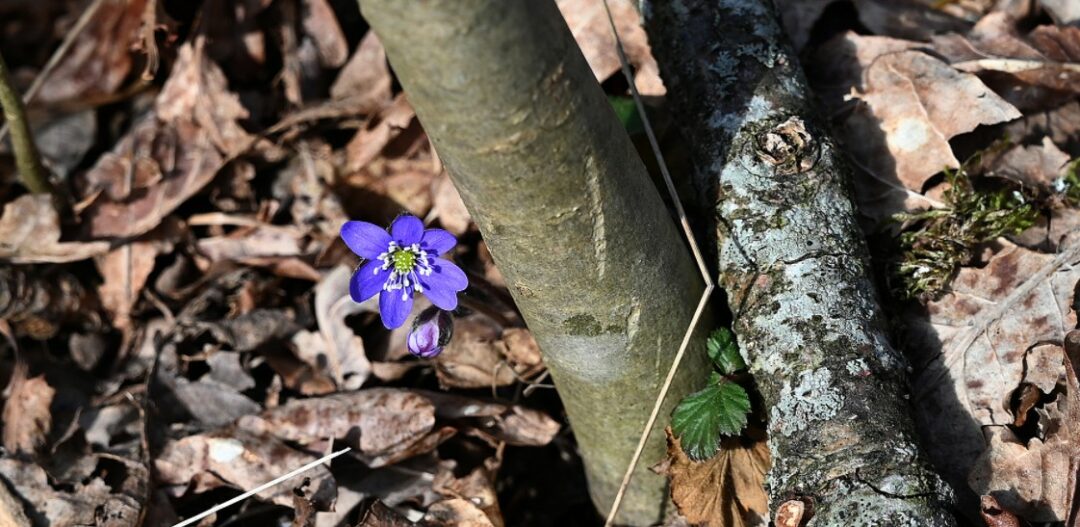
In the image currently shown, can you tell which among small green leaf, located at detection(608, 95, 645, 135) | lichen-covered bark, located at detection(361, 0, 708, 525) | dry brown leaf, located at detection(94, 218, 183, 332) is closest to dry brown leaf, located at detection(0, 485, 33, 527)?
dry brown leaf, located at detection(94, 218, 183, 332)

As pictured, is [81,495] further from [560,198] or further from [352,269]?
[560,198]

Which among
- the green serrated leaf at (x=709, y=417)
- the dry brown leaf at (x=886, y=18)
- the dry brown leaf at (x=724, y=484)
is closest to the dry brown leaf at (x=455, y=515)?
the dry brown leaf at (x=724, y=484)

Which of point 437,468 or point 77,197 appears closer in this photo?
point 437,468

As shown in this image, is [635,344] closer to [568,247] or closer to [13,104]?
[568,247]

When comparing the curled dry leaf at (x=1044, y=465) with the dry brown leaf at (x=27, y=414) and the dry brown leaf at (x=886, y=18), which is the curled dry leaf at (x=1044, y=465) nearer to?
the dry brown leaf at (x=886, y=18)

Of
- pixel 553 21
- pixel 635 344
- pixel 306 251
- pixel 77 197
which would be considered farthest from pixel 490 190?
pixel 77 197

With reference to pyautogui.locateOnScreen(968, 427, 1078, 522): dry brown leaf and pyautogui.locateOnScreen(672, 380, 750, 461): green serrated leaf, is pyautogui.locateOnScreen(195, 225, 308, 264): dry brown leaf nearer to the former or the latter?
pyautogui.locateOnScreen(672, 380, 750, 461): green serrated leaf

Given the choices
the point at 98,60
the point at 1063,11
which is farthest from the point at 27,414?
the point at 1063,11
